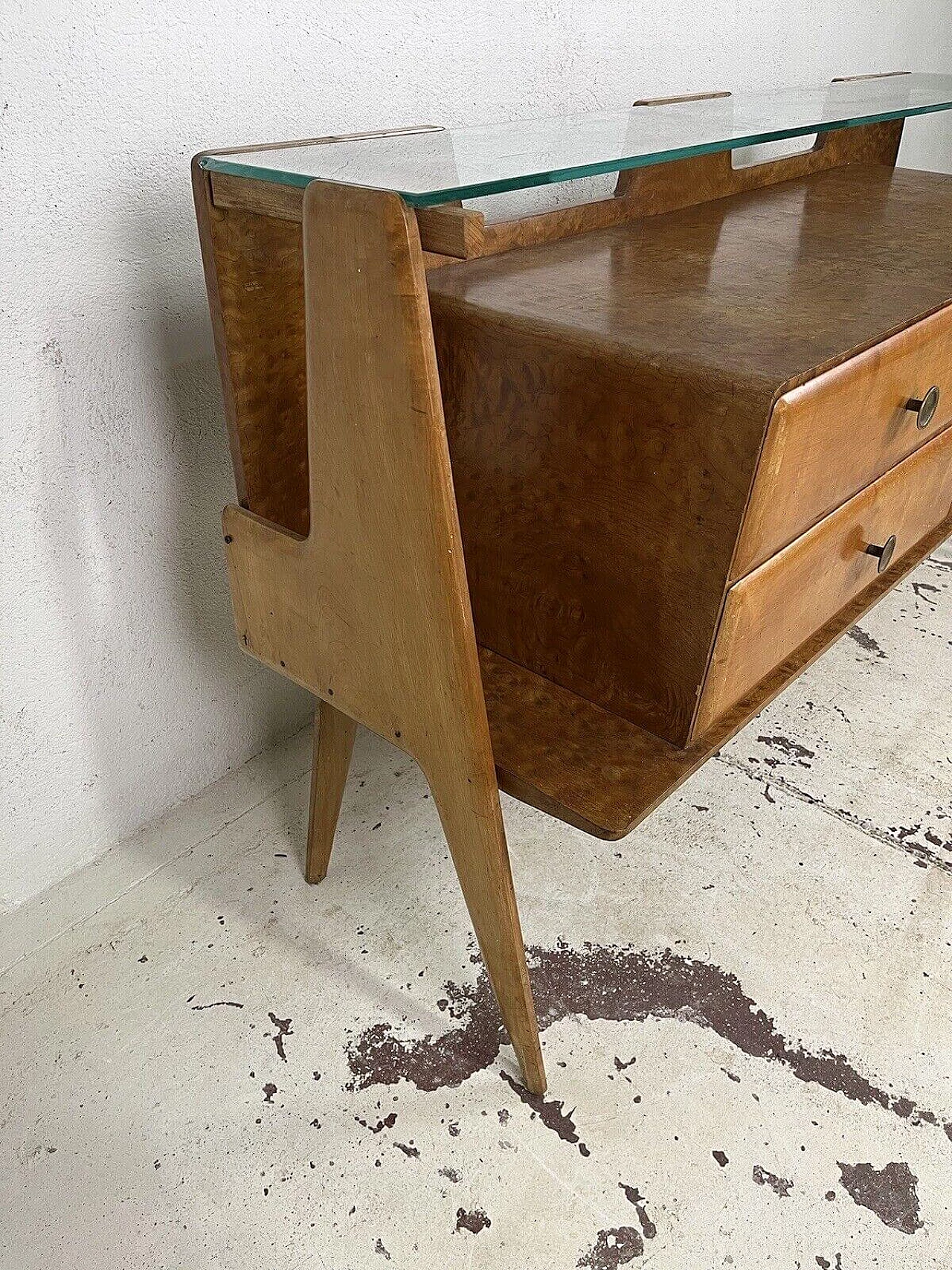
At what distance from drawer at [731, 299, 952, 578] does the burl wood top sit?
22 mm

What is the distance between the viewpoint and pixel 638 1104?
1.09 meters

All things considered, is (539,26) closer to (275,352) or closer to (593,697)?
(275,352)

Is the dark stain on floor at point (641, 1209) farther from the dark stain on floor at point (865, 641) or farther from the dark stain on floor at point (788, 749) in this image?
the dark stain on floor at point (865, 641)

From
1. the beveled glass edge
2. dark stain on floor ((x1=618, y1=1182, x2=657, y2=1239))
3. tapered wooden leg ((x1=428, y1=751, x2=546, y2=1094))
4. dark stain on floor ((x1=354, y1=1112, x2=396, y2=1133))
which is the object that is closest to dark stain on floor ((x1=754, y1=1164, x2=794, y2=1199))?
dark stain on floor ((x1=618, y1=1182, x2=657, y2=1239))

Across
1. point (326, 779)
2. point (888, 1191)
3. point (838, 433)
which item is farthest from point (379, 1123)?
point (838, 433)

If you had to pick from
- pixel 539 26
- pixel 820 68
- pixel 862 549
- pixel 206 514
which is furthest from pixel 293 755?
pixel 820 68

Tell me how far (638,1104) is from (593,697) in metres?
0.44

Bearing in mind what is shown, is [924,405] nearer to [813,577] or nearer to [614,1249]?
[813,577]

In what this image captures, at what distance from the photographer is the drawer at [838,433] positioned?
0.86m

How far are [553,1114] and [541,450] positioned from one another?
2.29 ft

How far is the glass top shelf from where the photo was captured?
2.52 ft

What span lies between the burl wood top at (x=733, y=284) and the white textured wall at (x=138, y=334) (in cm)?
30

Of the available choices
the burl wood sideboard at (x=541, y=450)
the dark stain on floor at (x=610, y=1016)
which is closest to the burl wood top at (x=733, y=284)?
the burl wood sideboard at (x=541, y=450)

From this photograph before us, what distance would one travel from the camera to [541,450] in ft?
3.26
